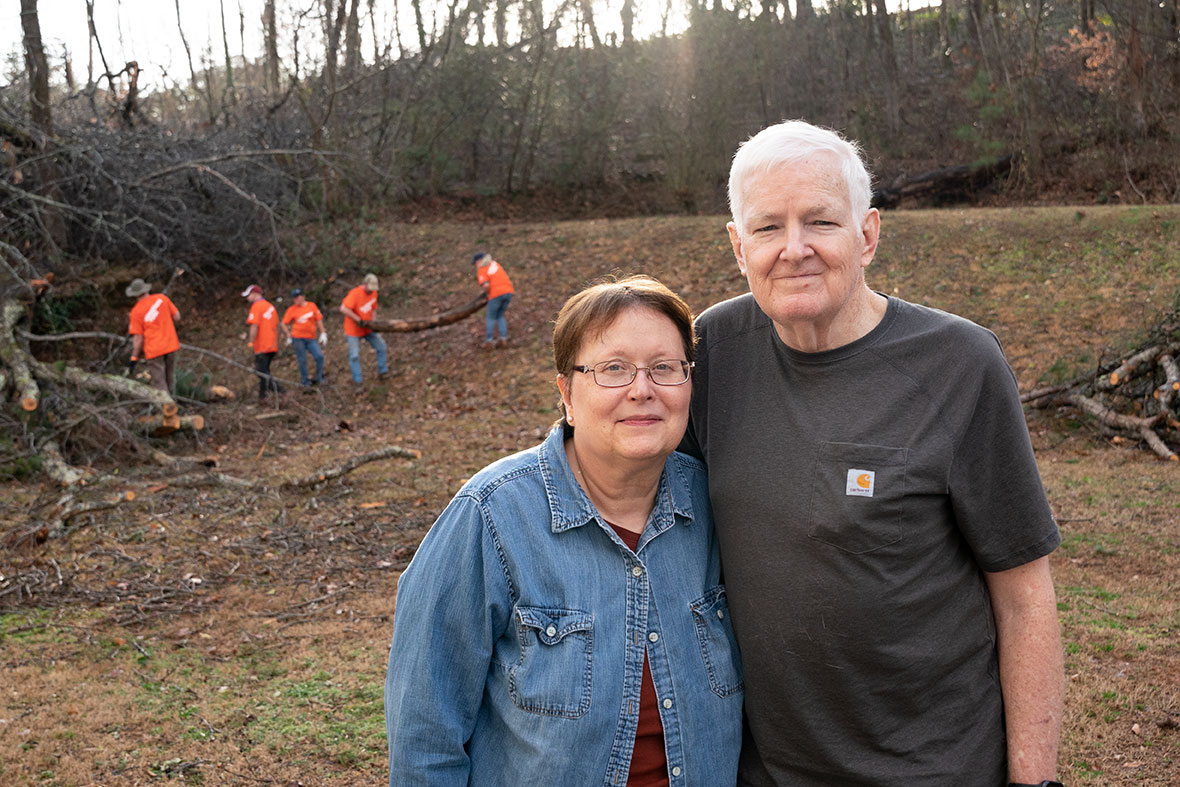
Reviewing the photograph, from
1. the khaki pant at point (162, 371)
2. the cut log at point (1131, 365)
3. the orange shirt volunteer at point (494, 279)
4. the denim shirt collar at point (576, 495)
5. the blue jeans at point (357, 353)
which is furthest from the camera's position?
the orange shirt volunteer at point (494, 279)

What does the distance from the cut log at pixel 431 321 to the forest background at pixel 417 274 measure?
0.59m

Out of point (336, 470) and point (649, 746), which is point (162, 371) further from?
point (649, 746)

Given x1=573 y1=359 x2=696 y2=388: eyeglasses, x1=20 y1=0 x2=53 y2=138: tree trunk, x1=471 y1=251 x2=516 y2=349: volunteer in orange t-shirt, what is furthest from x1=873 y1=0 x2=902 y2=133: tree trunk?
x1=573 y1=359 x2=696 y2=388: eyeglasses

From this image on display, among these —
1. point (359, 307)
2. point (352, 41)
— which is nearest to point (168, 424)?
point (359, 307)

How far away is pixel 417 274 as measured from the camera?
21547mm

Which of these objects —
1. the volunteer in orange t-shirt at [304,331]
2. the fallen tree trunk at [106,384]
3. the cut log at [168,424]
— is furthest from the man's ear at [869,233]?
the volunteer in orange t-shirt at [304,331]

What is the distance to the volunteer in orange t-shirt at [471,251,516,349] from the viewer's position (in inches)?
657

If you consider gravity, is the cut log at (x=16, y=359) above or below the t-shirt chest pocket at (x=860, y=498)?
below

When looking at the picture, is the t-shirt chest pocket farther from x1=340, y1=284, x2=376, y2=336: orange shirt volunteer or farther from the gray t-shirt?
x1=340, y1=284, x2=376, y2=336: orange shirt volunteer

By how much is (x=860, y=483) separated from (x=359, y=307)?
1516cm

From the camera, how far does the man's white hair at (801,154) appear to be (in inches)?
84.8

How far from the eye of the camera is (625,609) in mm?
2176

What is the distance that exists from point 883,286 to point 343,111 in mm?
14166

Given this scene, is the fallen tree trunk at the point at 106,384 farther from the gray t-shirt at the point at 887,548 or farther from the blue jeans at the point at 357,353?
the gray t-shirt at the point at 887,548
